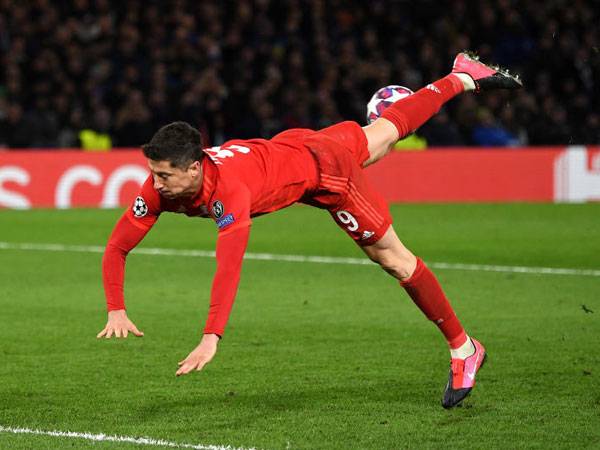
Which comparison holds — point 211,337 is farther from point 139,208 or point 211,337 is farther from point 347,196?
point 347,196

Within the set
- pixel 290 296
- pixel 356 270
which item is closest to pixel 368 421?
pixel 290 296

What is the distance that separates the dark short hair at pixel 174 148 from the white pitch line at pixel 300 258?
24.0 ft

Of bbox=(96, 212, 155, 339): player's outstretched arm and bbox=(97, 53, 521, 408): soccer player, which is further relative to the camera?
bbox=(96, 212, 155, 339): player's outstretched arm

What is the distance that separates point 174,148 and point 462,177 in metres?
15.7

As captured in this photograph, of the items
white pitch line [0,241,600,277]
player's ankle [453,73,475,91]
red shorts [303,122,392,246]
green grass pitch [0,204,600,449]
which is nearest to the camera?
green grass pitch [0,204,600,449]

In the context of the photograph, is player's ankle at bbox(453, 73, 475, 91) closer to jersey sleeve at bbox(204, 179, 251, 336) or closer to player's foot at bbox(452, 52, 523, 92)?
player's foot at bbox(452, 52, 523, 92)

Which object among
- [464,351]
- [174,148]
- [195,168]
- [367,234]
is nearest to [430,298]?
[464,351]

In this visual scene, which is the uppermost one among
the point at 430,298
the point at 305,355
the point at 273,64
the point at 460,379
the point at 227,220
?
the point at 227,220

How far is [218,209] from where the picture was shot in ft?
18.9

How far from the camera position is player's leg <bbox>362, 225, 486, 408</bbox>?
6569 millimetres

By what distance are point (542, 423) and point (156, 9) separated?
17.7 meters

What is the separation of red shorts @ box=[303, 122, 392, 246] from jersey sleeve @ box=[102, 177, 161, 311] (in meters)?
0.88

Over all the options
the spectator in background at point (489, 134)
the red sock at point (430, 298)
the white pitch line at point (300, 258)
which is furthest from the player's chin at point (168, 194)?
the spectator in background at point (489, 134)

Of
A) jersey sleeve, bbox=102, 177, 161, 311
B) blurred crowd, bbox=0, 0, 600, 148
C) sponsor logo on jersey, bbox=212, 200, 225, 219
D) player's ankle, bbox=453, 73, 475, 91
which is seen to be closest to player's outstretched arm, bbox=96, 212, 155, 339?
jersey sleeve, bbox=102, 177, 161, 311
